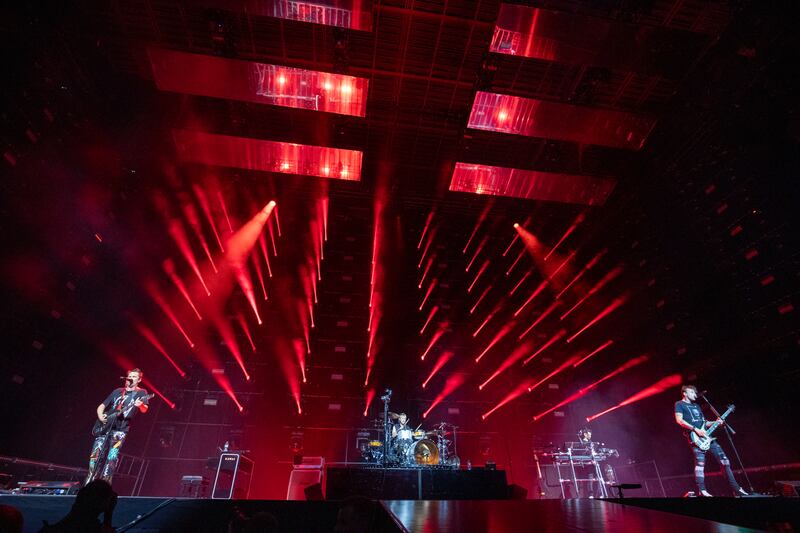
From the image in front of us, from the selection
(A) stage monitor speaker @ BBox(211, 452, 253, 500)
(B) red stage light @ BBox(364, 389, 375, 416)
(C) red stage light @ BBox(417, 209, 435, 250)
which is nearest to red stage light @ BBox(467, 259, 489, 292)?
(C) red stage light @ BBox(417, 209, 435, 250)

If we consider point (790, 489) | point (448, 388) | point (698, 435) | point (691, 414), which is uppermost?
point (448, 388)

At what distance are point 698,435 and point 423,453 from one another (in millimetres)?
5080

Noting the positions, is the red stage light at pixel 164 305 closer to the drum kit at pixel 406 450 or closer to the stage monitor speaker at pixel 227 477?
the stage monitor speaker at pixel 227 477

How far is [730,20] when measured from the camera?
21.5ft

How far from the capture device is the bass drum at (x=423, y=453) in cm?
800

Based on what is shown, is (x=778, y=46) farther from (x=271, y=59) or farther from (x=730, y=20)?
(x=271, y=59)

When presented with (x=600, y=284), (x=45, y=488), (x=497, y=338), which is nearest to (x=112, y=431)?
(x=45, y=488)

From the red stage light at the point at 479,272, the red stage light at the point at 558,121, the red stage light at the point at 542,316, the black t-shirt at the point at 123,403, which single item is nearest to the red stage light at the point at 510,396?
the red stage light at the point at 542,316

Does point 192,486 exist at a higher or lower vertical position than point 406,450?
lower

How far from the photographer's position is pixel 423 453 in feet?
26.8

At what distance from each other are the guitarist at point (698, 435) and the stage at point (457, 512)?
138 centimetres

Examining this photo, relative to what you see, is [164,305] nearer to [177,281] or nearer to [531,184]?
[177,281]

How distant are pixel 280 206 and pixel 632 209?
1023cm

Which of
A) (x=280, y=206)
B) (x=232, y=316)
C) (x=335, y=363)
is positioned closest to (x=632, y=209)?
(x=335, y=363)
